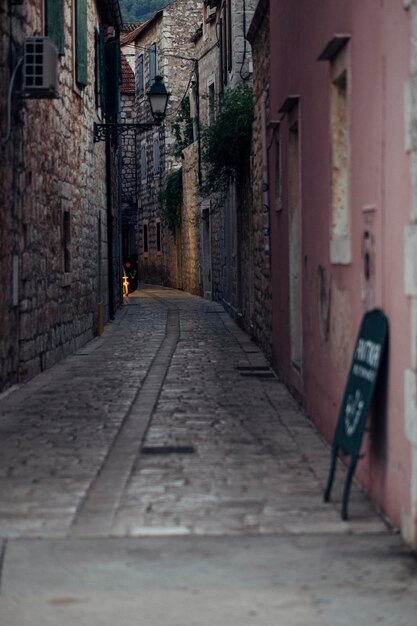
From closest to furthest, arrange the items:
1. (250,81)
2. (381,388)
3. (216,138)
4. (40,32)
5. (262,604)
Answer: (262,604) → (381,388) → (40,32) → (216,138) → (250,81)

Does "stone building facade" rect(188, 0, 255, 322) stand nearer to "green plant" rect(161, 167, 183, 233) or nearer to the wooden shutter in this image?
"green plant" rect(161, 167, 183, 233)

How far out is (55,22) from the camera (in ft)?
48.8

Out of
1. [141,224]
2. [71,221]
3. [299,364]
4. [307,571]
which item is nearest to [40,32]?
[71,221]

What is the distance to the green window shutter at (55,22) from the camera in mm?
14578

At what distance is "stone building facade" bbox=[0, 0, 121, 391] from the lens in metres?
12.0

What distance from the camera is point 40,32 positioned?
1420 cm

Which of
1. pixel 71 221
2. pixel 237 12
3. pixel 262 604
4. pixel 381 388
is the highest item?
pixel 237 12

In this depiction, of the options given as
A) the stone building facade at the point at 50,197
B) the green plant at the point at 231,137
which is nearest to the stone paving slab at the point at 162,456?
the stone building facade at the point at 50,197

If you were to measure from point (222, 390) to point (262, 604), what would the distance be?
7200 mm

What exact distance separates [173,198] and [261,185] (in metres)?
23.0

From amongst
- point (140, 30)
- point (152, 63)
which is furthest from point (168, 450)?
point (140, 30)

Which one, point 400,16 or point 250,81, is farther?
point 250,81

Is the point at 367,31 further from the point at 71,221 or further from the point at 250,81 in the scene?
the point at 250,81

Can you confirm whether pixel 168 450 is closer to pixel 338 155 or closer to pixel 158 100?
pixel 338 155
